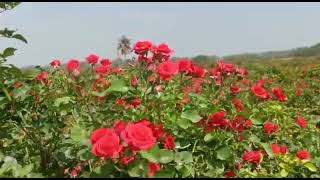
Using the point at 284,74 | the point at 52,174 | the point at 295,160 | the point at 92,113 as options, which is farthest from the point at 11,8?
the point at 284,74

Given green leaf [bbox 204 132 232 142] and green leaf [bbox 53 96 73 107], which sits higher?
green leaf [bbox 53 96 73 107]

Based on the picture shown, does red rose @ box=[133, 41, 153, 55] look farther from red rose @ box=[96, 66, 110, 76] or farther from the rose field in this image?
red rose @ box=[96, 66, 110, 76]

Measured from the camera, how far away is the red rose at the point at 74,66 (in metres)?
3.06

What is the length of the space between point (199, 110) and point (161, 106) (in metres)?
0.25

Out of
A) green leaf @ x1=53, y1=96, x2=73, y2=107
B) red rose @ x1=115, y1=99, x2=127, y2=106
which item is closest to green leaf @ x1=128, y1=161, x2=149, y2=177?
green leaf @ x1=53, y1=96, x2=73, y2=107

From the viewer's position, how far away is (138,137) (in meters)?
2.04

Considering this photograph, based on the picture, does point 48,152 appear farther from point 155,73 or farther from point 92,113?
point 155,73

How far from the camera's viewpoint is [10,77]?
324 cm

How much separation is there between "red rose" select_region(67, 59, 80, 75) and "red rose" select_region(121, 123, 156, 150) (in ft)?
3.53

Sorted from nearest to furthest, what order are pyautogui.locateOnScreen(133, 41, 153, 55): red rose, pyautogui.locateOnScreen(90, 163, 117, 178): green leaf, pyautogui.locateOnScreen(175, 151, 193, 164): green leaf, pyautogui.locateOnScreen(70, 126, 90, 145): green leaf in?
pyautogui.locateOnScreen(90, 163, 117, 178): green leaf → pyautogui.locateOnScreen(70, 126, 90, 145): green leaf → pyautogui.locateOnScreen(175, 151, 193, 164): green leaf → pyautogui.locateOnScreen(133, 41, 153, 55): red rose

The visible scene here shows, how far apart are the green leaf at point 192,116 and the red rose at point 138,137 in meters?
0.98

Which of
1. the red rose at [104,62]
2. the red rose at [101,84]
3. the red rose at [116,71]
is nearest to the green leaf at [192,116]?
the red rose at [101,84]

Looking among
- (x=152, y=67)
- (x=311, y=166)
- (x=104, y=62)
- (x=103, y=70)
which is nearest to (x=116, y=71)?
(x=104, y=62)

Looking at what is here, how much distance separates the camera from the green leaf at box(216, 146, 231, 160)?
9.68 ft
